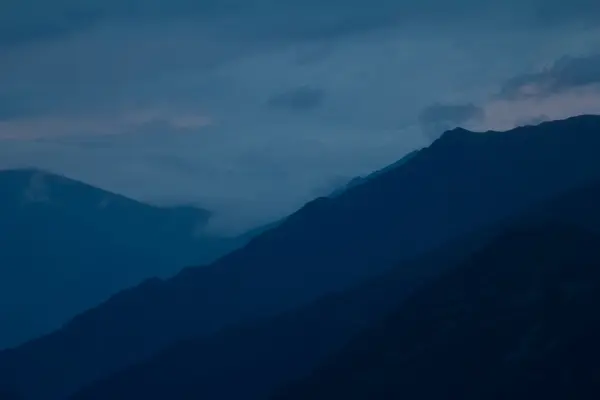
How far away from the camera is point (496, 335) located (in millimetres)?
69438

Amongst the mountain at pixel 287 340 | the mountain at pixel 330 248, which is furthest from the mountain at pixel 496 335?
the mountain at pixel 330 248

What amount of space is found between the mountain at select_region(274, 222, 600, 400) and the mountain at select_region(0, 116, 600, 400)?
202 ft

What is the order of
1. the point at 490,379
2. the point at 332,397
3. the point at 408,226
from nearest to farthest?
the point at 490,379 → the point at 332,397 → the point at 408,226

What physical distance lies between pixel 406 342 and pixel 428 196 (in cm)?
8975

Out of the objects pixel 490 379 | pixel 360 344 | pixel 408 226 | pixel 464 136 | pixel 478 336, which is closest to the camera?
pixel 490 379

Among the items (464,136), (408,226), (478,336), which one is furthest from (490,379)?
(464,136)

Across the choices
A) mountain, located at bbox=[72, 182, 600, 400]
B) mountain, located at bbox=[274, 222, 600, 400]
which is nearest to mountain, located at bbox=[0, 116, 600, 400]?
mountain, located at bbox=[72, 182, 600, 400]

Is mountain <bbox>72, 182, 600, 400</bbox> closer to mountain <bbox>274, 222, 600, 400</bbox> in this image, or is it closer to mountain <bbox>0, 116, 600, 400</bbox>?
mountain <bbox>0, 116, 600, 400</bbox>

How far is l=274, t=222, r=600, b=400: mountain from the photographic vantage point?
61.3 m

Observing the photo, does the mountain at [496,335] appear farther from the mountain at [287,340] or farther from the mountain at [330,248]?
the mountain at [330,248]

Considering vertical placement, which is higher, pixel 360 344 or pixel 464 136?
pixel 464 136

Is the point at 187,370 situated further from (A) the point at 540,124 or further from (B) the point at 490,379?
(A) the point at 540,124

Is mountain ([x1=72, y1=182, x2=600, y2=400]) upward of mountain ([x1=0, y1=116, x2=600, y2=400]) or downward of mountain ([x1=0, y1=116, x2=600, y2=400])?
downward

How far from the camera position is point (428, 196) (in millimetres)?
167625
